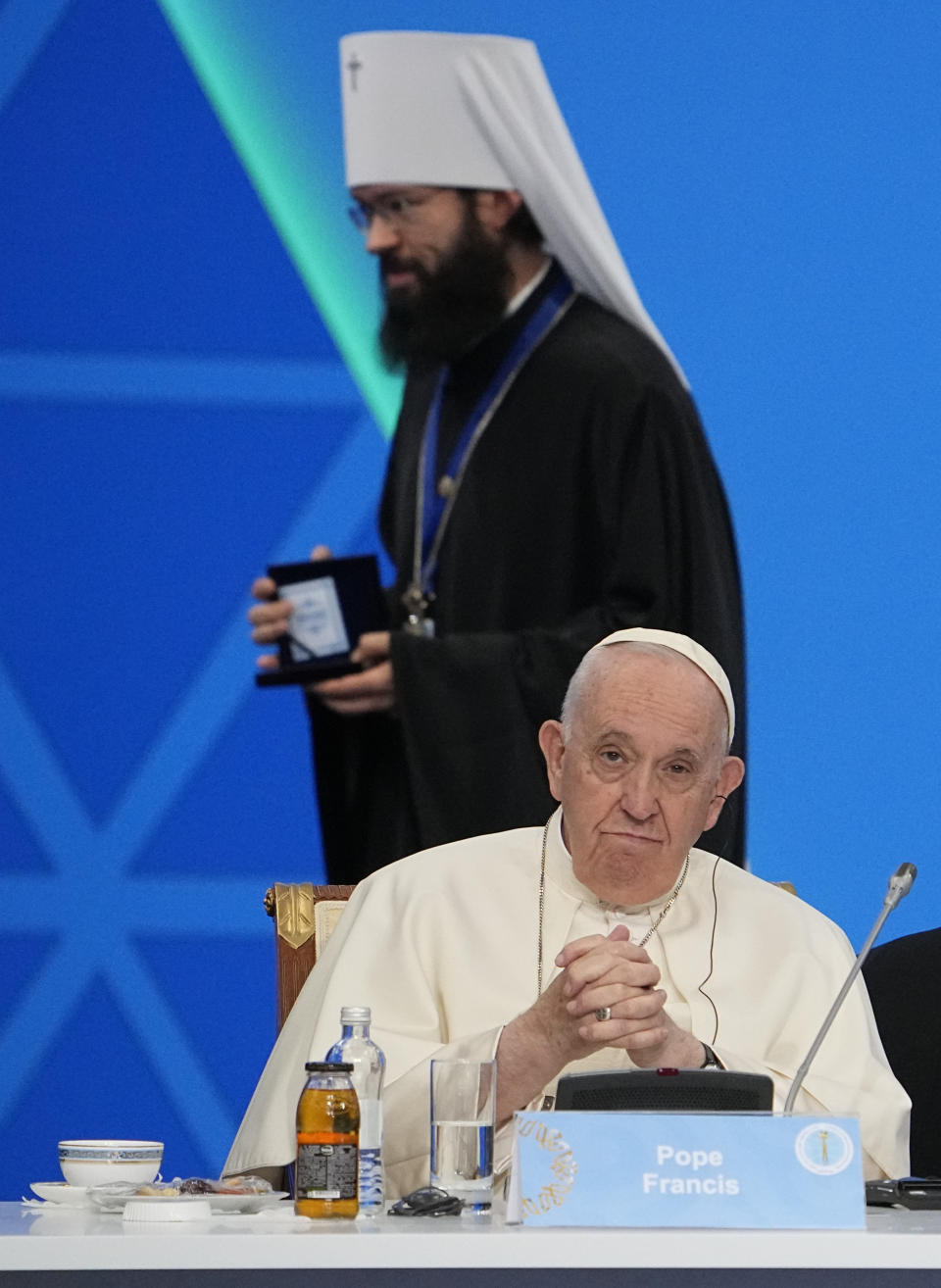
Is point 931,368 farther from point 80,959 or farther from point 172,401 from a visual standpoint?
point 80,959

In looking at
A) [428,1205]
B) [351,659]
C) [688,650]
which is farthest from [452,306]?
[428,1205]

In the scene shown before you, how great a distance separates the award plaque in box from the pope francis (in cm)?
127

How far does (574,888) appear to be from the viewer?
120 inches

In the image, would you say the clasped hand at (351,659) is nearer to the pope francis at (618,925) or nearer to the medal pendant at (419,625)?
Answer: the medal pendant at (419,625)

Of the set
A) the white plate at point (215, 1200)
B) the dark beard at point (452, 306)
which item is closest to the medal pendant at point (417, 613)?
the dark beard at point (452, 306)

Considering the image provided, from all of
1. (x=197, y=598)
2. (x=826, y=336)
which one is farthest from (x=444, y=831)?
(x=826, y=336)

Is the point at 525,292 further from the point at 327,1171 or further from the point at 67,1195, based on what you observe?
the point at 327,1171

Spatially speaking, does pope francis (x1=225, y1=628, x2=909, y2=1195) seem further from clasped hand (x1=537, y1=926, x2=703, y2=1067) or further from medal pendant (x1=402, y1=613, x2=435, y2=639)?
medal pendant (x1=402, y1=613, x2=435, y2=639)

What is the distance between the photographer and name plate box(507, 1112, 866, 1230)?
1856mm

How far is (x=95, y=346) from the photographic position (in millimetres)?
4434

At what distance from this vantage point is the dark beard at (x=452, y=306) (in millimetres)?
4453

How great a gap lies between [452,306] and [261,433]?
1.73 feet

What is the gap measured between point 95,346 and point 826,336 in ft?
5.49

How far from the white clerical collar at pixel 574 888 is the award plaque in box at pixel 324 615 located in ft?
4.45
